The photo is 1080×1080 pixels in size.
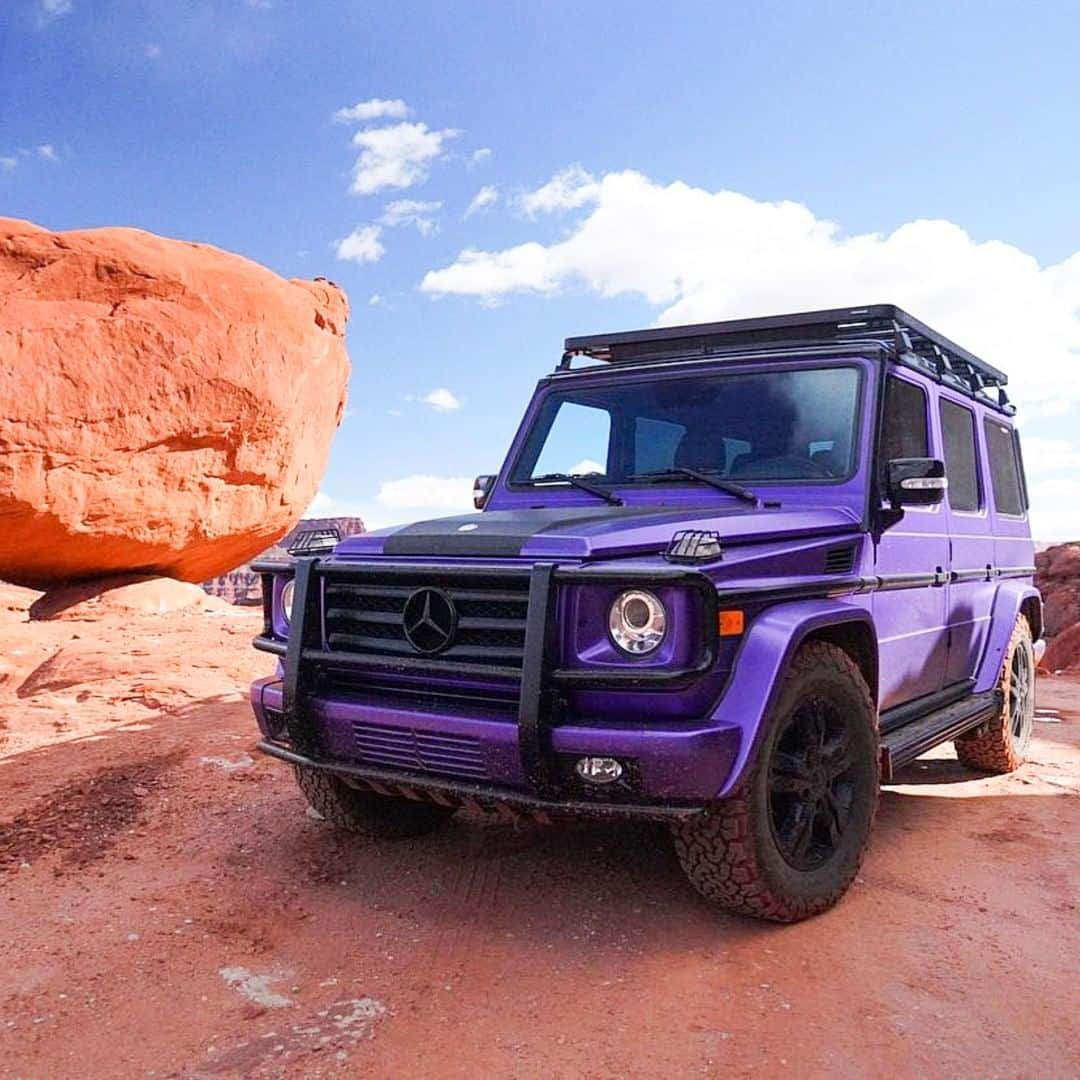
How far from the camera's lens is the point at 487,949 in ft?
10.5

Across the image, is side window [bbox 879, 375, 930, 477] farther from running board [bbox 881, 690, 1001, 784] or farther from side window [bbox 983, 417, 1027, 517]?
side window [bbox 983, 417, 1027, 517]

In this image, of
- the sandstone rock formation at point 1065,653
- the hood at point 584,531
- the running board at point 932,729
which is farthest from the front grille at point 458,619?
the sandstone rock formation at point 1065,653

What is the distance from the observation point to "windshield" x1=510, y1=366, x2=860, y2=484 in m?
4.14

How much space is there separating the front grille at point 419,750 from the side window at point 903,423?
214cm

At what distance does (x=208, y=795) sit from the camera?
193 inches

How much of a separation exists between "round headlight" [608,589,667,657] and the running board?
1.35 meters

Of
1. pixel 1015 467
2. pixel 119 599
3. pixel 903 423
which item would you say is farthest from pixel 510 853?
pixel 119 599

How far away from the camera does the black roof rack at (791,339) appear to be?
4527mm

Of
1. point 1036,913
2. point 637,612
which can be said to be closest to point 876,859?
point 1036,913

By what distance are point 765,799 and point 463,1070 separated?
1.25 metres

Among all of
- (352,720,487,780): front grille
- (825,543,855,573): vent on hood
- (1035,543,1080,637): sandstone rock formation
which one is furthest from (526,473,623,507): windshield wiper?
(1035,543,1080,637): sandstone rock formation

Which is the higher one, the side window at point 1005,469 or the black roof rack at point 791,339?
the black roof rack at point 791,339

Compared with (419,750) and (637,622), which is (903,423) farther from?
(419,750)

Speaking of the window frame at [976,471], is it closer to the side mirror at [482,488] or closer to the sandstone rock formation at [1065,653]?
the side mirror at [482,488]
